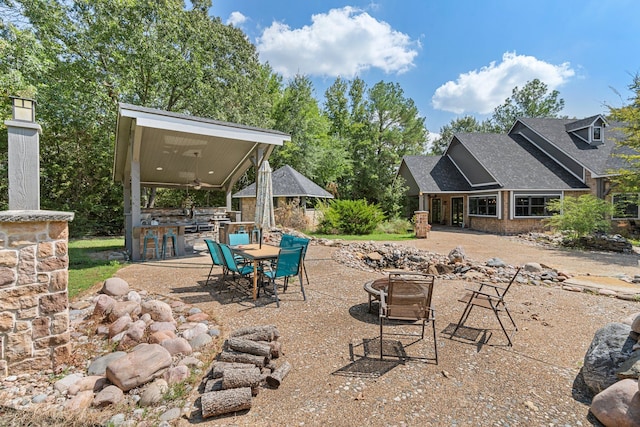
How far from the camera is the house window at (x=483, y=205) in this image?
17.4 metres

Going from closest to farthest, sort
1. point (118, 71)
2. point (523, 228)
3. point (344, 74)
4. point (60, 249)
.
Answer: point (60, 249)
point (118, 71)
point (523, 228)
point (344, 74)

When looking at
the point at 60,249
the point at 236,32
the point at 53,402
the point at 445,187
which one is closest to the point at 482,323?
the point at 53,402

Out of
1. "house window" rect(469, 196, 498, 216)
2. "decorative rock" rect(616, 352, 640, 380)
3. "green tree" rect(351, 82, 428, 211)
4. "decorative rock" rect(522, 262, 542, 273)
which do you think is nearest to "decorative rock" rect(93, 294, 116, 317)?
"decorative rock" rect(616, 352, 640, 380)

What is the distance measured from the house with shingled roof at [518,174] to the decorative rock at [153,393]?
1790 cm

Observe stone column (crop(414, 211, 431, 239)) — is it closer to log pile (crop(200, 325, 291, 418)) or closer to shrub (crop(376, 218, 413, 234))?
shrub (crop(376, 218, 413, 234))

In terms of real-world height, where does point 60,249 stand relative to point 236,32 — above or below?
below

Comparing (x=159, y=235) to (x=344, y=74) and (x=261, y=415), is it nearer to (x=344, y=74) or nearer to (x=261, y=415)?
(x=261, y=415)

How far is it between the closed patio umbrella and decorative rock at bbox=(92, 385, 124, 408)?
598 centimetres

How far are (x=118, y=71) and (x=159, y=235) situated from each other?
A: 10409 millimetres

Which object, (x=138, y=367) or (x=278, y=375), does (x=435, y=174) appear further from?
(x=138, y=367)

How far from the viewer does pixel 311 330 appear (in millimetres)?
4008

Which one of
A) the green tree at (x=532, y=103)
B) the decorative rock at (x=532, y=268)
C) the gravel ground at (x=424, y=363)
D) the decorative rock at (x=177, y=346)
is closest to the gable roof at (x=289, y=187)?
the gravel ground at (x=424, y=363)

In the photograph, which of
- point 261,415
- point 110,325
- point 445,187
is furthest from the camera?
point 445,187

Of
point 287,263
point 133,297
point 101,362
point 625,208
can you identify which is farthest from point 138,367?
point 625,208
